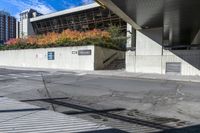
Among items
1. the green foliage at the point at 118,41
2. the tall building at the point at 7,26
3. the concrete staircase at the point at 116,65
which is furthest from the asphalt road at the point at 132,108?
the tall building at the point at 7,26

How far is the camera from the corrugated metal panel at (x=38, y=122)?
547 cm

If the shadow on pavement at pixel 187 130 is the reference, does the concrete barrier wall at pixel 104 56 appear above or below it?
above

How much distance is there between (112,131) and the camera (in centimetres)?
550

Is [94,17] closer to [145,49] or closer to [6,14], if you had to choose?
[145,49]

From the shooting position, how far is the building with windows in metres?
43.8

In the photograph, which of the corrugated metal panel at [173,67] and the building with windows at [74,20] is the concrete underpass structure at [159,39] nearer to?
the corrugated metal panel at [173,67]

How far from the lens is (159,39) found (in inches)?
880

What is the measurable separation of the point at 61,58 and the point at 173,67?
1312cm

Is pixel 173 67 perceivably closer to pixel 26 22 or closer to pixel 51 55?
pixel 51 55

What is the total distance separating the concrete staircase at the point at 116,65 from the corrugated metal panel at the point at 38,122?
20.2 meters

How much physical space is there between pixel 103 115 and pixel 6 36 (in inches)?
2618

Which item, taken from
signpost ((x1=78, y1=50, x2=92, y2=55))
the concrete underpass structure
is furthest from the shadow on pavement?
signpost ((x1=78, y1=50, x2=92, y2=55))

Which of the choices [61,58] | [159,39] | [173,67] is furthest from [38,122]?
[61,58]

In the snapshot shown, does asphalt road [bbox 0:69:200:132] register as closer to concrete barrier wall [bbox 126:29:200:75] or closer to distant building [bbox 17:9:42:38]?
concrete barrier wall [bbox 126:29:200:75]
